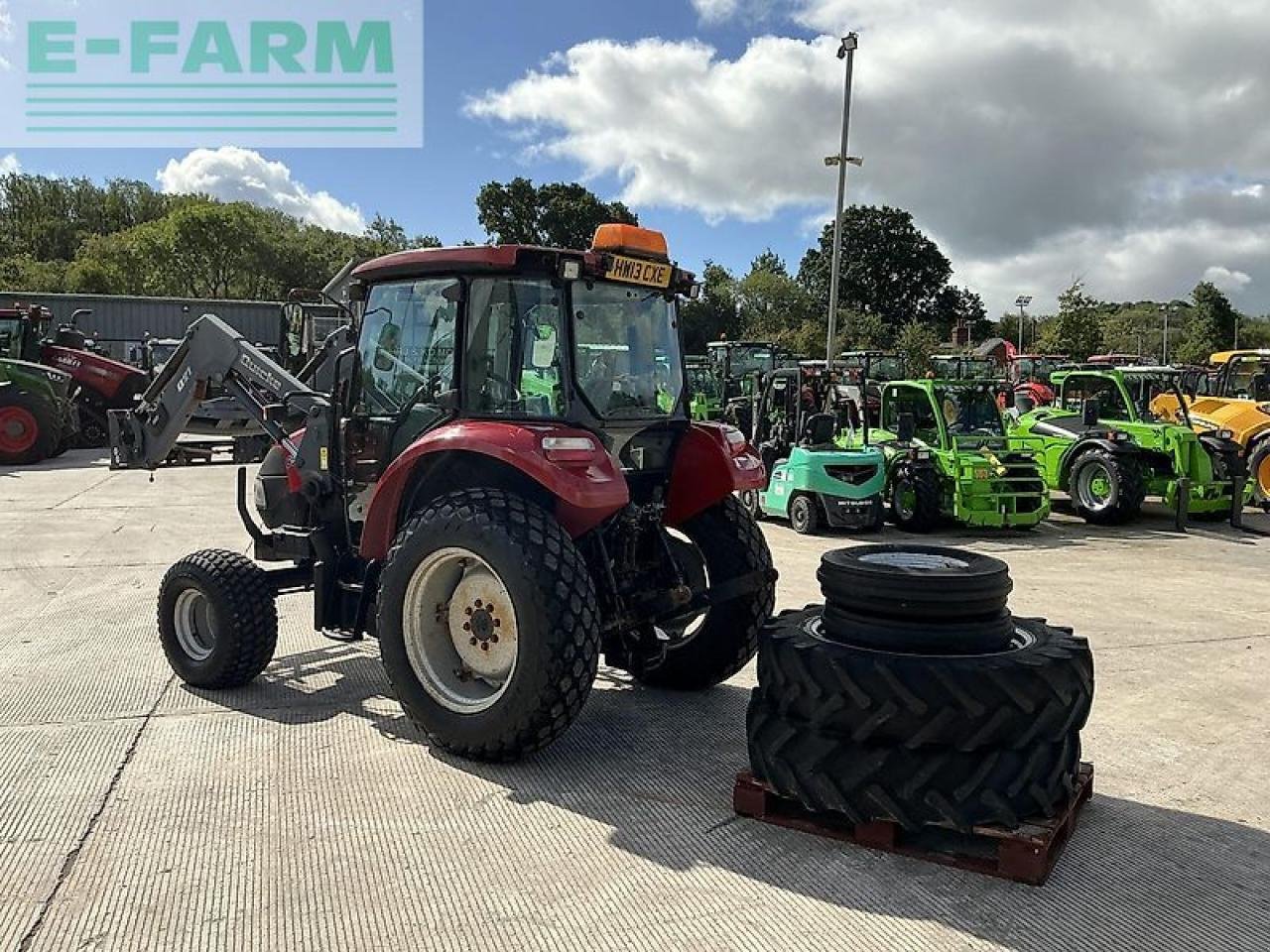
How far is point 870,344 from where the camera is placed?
45.1 meters

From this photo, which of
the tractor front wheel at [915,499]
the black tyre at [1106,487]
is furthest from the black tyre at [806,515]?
the black tyre at [1106,487]

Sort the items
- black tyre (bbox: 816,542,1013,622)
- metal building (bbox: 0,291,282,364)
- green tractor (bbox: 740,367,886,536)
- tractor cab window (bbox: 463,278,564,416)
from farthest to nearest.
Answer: metal building (bbox: 0,291,282,364)
green tractor (bbox: 740,367,886,536)
tractor cab window (bbox: 463,278,564,416)
black tyre (bbox: 816,542,1013,622)

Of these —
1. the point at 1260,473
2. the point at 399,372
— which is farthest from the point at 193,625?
the point at 1260,473

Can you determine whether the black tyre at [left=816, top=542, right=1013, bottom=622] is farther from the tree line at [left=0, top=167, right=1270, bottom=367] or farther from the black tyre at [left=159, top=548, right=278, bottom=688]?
the tree line at [left=0, top=167, right=1270, bottom=367]

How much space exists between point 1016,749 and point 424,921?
2.02 m

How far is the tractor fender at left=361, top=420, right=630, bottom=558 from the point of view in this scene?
399 cm

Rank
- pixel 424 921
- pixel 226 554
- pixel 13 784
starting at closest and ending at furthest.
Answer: pixel 424 921 → pixel 13 784 → pixel 226 554

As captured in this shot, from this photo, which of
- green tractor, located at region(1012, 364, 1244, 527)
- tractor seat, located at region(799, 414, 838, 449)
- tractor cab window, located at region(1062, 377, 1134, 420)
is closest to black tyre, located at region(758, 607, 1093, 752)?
tractor seat, located at region(799, 414, 838, 449)

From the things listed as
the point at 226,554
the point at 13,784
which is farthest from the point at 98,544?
the point at 13,784

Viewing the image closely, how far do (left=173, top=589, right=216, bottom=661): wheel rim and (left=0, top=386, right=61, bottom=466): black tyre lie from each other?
1381 centimetres

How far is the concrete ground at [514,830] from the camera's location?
9.80ft

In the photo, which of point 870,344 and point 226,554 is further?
point 870,344

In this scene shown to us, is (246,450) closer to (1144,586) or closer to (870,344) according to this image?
(1144,586)

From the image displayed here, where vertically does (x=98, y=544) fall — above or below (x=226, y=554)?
below
